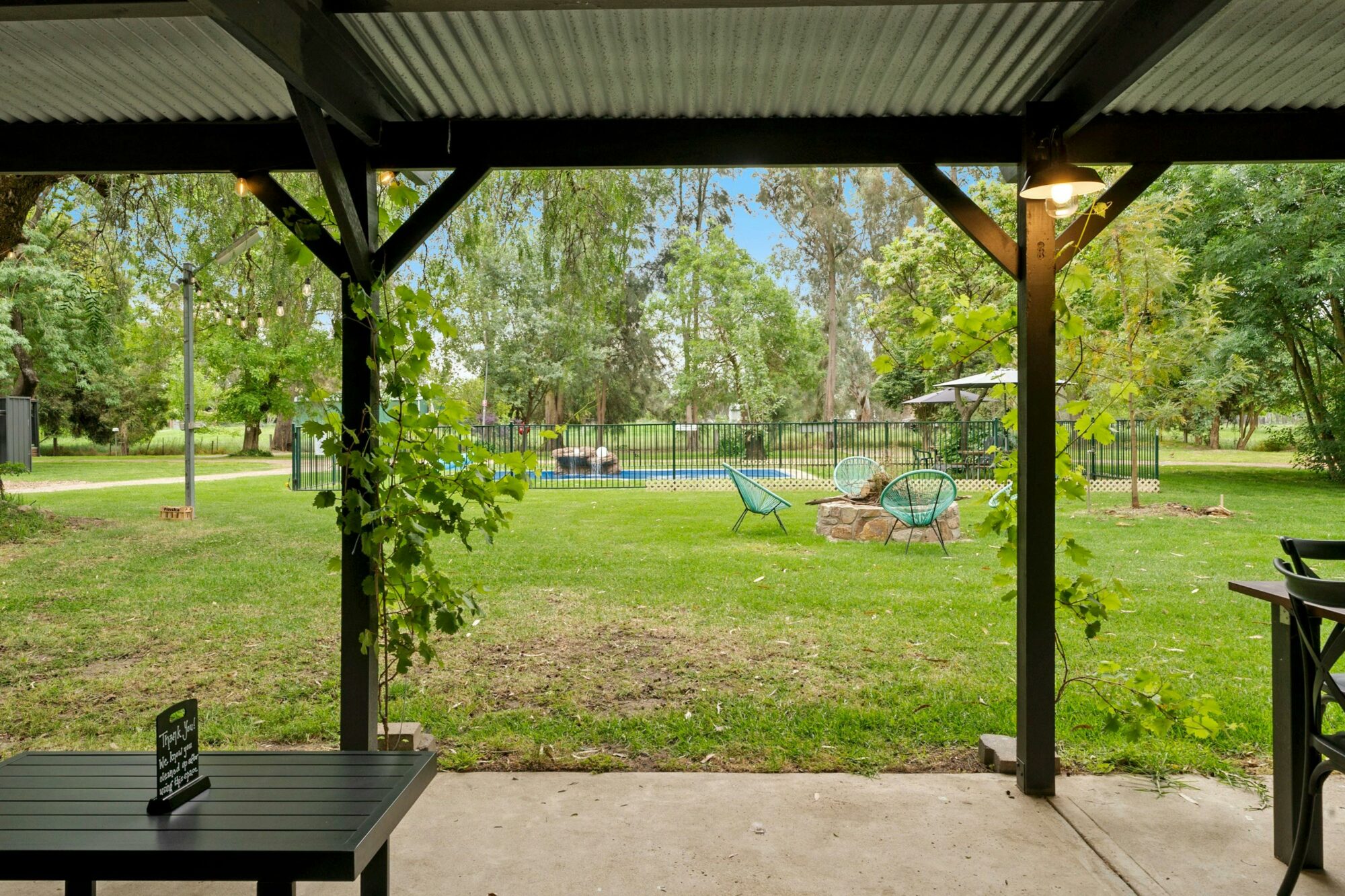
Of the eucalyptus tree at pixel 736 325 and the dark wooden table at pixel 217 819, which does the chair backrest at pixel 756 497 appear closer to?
the dark wooden table at pixel 217 819

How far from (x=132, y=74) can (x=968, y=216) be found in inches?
110

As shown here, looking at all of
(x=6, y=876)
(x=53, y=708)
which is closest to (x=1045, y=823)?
(x=6, y=876)

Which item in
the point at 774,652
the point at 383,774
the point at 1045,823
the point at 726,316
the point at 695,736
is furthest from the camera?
the point at 726,316

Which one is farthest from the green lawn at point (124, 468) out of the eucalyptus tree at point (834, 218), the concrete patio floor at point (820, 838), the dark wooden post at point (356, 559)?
the eucalyptus tree at point (834, 218)

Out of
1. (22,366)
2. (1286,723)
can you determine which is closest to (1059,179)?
(1286,723)

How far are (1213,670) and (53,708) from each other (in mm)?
5858

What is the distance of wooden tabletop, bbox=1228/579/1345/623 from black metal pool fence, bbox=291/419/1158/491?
33.3 feet

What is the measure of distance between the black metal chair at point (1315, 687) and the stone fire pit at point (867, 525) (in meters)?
5.93

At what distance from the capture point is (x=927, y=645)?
15.8 ft

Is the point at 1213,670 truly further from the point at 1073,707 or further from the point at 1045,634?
the point at 1045,634

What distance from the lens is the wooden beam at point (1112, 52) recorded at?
6.41 feet

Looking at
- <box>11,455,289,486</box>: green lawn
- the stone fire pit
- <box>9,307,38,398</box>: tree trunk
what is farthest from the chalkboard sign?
<box>11,455,289,486</box>: green lawn

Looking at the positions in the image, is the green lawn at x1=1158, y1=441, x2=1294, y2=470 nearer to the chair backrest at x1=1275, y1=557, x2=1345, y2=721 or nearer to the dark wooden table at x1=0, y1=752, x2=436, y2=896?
the chair backrest at x1=1275, y1=557, x2=1345, y2=721

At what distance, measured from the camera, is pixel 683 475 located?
46.8 ft
